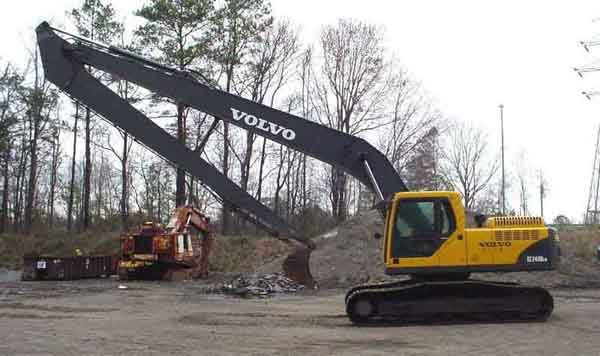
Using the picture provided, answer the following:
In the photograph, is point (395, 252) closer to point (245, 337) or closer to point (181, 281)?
point (245, 337)

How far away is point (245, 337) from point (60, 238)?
3097 centimetres

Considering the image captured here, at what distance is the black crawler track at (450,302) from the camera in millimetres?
12695

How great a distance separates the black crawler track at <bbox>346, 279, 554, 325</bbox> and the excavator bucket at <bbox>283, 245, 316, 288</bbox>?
8637mm

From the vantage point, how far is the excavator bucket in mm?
21875

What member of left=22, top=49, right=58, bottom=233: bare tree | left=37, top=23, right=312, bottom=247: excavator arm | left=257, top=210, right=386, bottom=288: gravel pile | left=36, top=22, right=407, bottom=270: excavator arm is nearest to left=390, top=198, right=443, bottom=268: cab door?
left=36, top=22, right=407, bottom=270: excavator arm

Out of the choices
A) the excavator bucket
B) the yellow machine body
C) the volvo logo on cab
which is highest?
the volvo logo on cab

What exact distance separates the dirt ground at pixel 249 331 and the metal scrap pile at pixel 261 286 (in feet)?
4.82

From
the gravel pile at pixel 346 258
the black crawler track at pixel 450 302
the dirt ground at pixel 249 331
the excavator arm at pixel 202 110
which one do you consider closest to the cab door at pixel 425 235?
the black crawler track at pixel 450 302

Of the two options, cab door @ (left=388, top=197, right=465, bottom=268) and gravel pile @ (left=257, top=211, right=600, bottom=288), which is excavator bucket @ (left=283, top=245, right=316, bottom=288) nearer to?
gravel pile @ (left=257, top=211, right=600, bottom=288)

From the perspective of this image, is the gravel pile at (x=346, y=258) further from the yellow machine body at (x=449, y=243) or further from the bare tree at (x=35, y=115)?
the bare tree at (x=35, y=115)

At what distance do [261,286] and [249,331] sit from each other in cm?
852

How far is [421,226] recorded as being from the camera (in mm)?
12672

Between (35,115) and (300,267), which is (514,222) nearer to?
(300,267)

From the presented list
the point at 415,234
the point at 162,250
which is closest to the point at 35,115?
the point at 162,250
